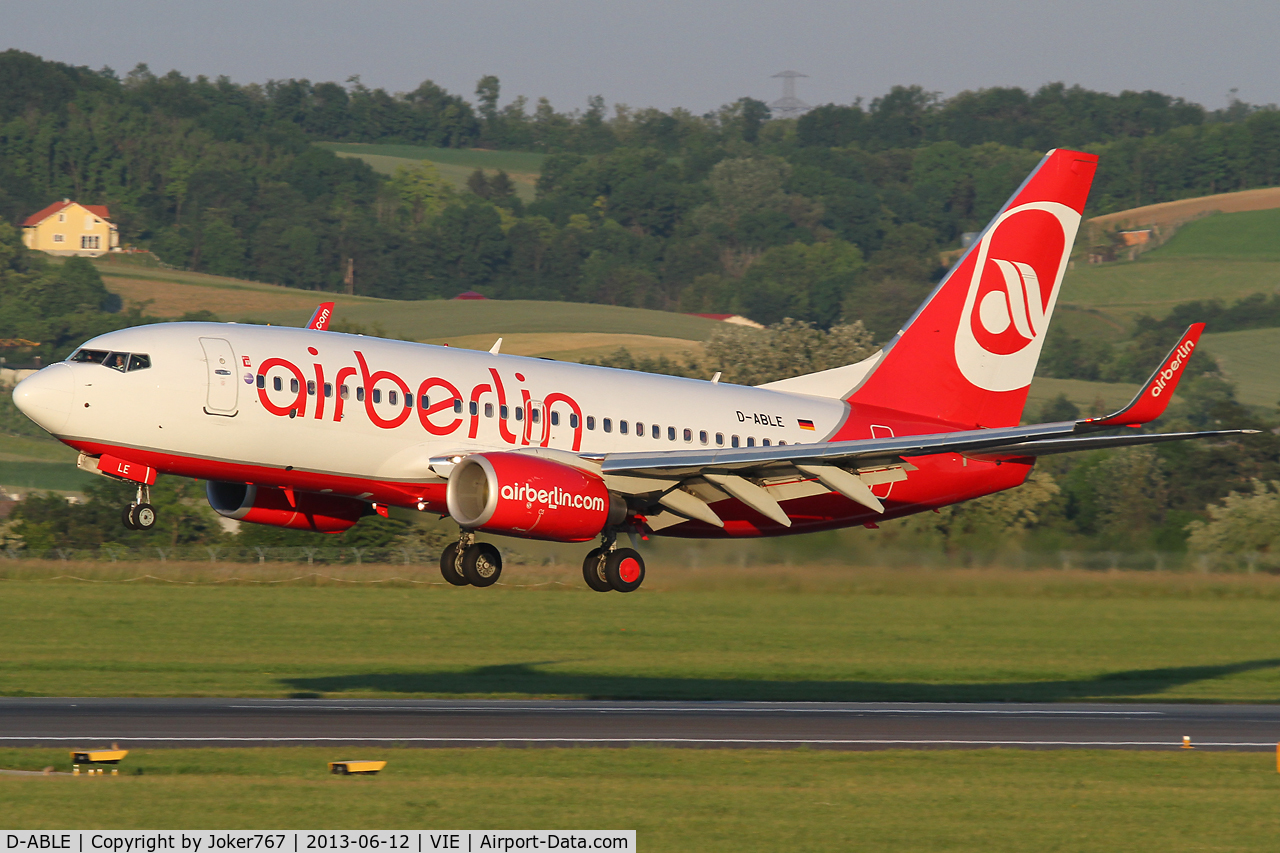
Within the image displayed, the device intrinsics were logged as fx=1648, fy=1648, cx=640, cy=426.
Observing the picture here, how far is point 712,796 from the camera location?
29.1 m

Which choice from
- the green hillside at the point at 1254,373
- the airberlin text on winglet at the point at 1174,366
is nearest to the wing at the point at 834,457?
the airberlin text on winglet at the point at 1174,366

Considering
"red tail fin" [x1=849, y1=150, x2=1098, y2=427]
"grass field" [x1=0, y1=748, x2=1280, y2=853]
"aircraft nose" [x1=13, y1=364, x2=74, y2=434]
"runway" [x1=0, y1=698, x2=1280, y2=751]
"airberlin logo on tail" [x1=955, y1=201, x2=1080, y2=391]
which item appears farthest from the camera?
"airberlin logo on tail" [x1=955, y1=201, x2=1080, y2=391]

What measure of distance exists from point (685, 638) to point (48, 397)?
3669cm

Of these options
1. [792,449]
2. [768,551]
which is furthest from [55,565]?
[792,449]

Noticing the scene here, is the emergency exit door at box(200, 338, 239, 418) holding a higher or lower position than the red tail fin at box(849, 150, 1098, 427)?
lower

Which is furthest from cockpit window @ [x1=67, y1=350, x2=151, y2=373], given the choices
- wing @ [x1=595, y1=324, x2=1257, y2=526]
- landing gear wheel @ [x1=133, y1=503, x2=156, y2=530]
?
wing @ [x1=595, y1=324, x2=1257, y2=526]

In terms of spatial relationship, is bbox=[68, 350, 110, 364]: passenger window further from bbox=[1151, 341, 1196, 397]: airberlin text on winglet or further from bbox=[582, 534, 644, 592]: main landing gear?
bbox=[1151, 341, 1196, 397]: airberlin text on winglet

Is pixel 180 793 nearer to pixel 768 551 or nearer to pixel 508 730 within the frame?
pixel 508 730

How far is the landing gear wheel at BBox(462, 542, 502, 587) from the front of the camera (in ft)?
117

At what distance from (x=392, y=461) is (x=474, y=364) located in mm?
3009

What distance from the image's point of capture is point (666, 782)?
30.5 m

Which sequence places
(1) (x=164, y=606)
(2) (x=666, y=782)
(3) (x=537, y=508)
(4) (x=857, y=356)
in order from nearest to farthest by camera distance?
(2) (x=666, y=782), (3) (x=537, y=508), (1) (x=164, y=606), (4) (x=857, y=356)

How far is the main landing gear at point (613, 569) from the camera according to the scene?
36.3 metres

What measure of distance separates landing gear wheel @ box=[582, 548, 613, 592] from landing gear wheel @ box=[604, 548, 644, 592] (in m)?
0.12
